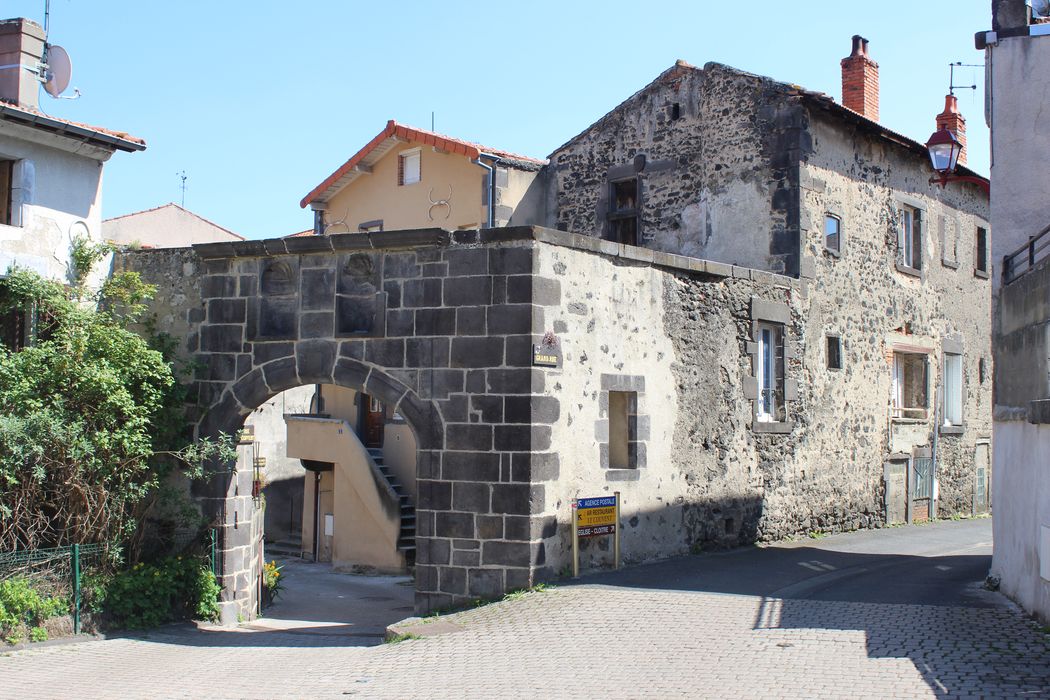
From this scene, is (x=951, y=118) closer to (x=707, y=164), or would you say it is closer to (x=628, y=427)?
(x=707, y=164)

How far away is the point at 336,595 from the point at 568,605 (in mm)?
7831

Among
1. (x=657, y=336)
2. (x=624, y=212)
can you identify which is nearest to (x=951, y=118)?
(x=624, y=212)

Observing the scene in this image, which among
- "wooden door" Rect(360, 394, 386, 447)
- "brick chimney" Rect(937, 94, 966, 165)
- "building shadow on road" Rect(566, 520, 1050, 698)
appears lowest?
"building shadow on road" Rect(566, 520, 1050, 698)

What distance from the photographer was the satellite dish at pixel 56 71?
13.5m

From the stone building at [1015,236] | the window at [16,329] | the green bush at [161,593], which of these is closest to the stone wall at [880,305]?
the stone building at [1015,236]

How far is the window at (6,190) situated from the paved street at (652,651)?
510 cm

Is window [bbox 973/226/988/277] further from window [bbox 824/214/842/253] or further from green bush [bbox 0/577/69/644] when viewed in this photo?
green bush [bbox 0/577/69/644]

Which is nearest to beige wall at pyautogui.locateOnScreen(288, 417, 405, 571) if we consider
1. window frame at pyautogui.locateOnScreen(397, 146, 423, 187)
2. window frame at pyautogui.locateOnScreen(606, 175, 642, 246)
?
window frame at pyautogui.locateOnScreen(397, 146, 423, 187)

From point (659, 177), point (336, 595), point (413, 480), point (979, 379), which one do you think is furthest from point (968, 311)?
point (336, 595)

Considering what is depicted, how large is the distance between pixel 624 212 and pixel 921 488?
724 centimetres

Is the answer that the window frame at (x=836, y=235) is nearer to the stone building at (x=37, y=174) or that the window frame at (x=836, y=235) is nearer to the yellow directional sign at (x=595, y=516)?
the yellow directional sign at (x=595, y=516)

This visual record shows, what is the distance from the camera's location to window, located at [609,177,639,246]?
56.9ft

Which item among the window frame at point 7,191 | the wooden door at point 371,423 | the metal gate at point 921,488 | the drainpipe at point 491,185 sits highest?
the drainpipe at point 491,185

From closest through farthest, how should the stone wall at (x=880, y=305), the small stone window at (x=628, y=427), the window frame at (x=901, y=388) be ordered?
1. the small stone window at (x=628, y=427)
2. the stone wall at (x=880, y=305)
3. the window frame at (x=901, y=388)
